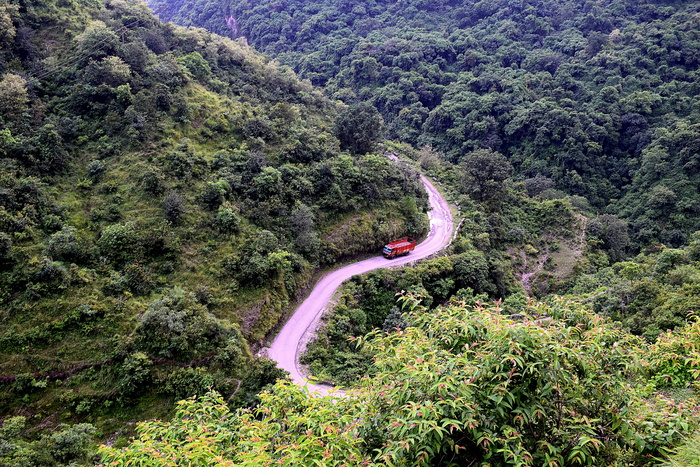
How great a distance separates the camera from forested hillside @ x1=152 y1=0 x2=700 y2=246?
4609 centimetres

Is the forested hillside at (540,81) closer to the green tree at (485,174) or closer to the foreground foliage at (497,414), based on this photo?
the green tree at (485,174)

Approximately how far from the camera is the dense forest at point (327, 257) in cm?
517

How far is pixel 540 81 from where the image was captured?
2361 inches

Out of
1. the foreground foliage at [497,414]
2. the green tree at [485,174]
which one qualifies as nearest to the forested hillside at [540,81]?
the green tree at [485,174]

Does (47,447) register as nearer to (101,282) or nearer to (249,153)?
(101,282)

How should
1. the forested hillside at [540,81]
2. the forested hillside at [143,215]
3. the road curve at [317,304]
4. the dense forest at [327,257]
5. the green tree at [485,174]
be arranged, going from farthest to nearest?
1. the forested hillside at [540,81]
2. the green tree at [485,174]
3. the road curve at [317,304]
4. the forested hillside at [143,215]
5. the dense forest at [327,257]

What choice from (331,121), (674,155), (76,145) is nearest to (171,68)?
(76,145)

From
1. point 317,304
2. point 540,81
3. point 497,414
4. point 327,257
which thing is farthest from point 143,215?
point 540,81

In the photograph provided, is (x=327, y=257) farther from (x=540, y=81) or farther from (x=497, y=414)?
(x=540, y=81)

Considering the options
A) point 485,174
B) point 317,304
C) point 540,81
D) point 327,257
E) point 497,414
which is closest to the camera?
point 497,414

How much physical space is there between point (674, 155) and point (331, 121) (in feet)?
134

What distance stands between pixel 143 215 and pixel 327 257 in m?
12.9

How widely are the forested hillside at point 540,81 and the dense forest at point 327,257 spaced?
1.54 ft

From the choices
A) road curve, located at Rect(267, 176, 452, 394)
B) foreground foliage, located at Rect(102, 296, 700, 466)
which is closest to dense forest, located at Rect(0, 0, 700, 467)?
foreground foliage, located at Rect(102, 296, 700, 466)
